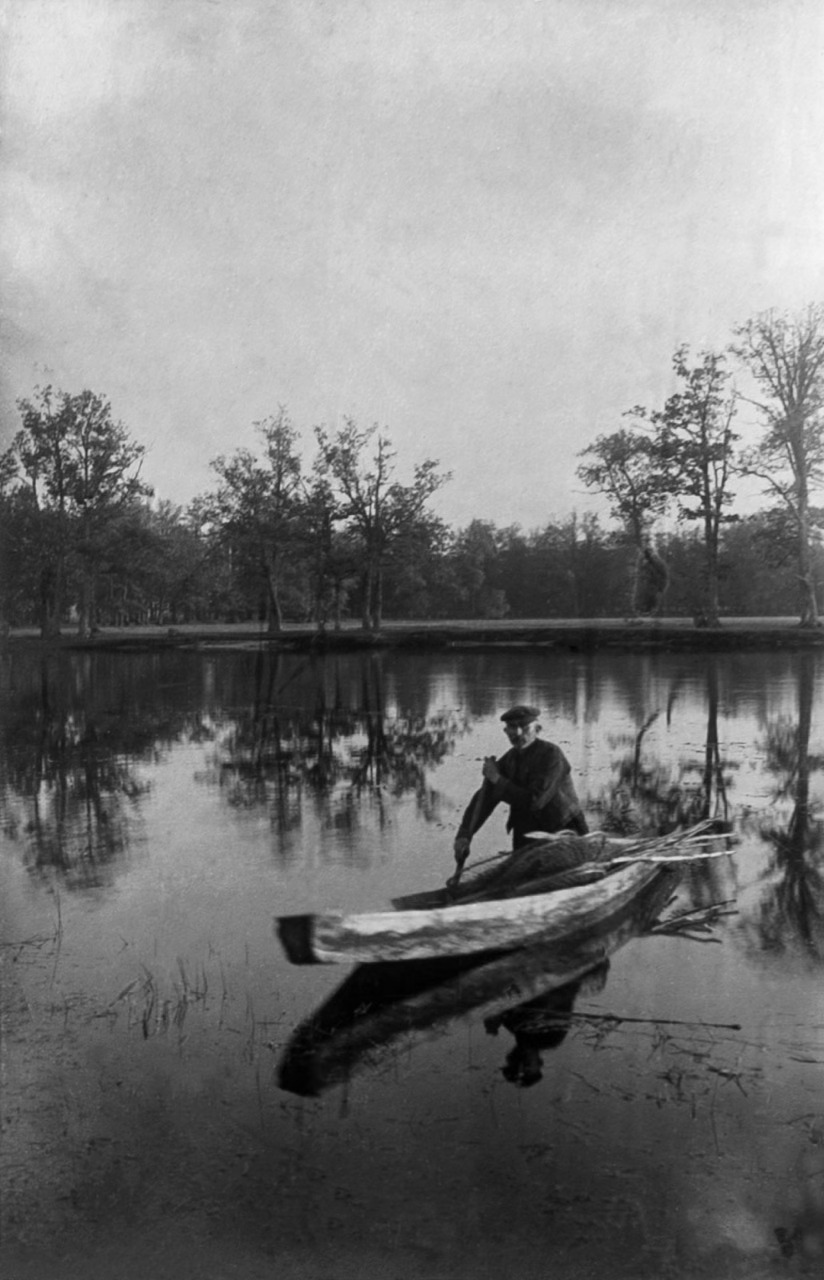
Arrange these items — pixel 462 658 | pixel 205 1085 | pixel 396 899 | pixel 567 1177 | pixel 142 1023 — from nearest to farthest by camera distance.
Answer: pixel 567 1177 → pixel 205 1085 → pixel 142 1023 → pixel 396 899 → pixel 462 658

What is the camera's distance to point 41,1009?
4.25m

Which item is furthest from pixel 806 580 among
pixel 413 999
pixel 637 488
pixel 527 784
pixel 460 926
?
pixel 413 999

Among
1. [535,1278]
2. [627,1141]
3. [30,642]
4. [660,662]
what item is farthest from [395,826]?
[535,1278]

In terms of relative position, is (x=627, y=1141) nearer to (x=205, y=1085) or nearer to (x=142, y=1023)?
(x=205, y=1085)

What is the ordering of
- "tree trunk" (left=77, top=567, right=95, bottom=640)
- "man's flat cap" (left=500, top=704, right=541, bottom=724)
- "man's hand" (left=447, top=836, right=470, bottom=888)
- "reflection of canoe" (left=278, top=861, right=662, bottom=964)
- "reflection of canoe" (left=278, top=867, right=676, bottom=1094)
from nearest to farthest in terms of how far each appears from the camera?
"reflection of canoe" (left=278, top=861, right=662, bottom=964) < "reflection of canoe" (left=278, top=867, right=676, bottom=1094) < "man's hand" (left=447, top=836, right=470, bottom=888) < "man's flat cap" (left=500, top=704, right=541, bottom=724) < "tree trunk" (left=77, top=567, right=95, bottom=640)

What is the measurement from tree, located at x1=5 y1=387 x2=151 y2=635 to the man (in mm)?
2155

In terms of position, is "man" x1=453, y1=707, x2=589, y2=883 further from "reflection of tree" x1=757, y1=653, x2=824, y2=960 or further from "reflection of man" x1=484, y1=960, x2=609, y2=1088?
"reflection of tree" x1=757, y1=653, x2=824, y2=960

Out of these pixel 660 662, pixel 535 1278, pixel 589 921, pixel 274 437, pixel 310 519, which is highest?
pixel 274 437

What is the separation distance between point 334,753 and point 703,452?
3.58m

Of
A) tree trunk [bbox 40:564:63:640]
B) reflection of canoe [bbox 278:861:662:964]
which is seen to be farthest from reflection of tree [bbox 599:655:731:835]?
tree trunk [bbox 40:564:63:640]

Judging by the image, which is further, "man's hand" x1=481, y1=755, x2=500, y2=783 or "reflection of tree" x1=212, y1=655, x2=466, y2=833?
"reflection of tree" x1=212, y1=655, x2=466, y2=833

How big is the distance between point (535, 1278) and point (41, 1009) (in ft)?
7.71

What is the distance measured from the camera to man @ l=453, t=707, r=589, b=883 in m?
4.86

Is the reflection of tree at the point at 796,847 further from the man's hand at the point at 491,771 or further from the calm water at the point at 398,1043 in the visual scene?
the man's hand at the point at 491,771
